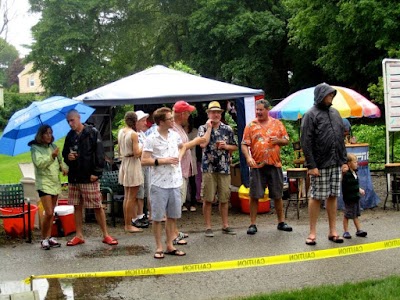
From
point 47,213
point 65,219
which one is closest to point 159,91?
point 65,219

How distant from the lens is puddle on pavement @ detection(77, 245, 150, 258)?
6.93 meters

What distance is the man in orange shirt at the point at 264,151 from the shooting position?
7523mm

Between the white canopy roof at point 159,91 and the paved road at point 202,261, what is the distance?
208cm

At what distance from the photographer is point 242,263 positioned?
587cm

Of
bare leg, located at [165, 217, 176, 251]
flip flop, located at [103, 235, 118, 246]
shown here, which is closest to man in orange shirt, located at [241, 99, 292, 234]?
bare leg, located at [165, 217, 176, 251]

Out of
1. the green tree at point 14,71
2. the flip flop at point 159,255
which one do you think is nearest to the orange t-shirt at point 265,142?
the flip flop at point 159,255

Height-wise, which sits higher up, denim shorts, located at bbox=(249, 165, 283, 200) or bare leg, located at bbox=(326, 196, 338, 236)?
denim shorts, located at bbox=(249, 165, 283, 200)

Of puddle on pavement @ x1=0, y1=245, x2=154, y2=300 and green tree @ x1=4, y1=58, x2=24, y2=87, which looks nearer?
puddle on pavement @ x1=0, y1=245, x2=154, y2=300

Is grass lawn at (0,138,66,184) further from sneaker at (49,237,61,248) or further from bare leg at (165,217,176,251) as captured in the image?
bare leg at (165,217,176,251)

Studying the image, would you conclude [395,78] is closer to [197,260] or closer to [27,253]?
[197,260]

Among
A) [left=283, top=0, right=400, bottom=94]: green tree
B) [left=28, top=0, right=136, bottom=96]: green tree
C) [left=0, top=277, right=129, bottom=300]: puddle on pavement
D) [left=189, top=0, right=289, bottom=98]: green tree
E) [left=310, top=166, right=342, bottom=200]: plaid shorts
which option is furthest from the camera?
[left=28, top=0, right=136, bottom=96]: green tree

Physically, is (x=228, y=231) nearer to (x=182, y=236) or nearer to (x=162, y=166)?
(x=182, y=236)

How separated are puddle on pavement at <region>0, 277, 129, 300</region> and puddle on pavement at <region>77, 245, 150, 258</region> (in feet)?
3.48

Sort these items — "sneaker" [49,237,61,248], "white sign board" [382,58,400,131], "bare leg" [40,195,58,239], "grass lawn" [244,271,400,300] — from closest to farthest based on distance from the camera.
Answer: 1. "grass lawn" [244,271,400,300]
2. "bare leg" [40,195,58,239]
3. "sneaker" [49,237,61,248]
4. "white sign board" [382,58,400,131]
